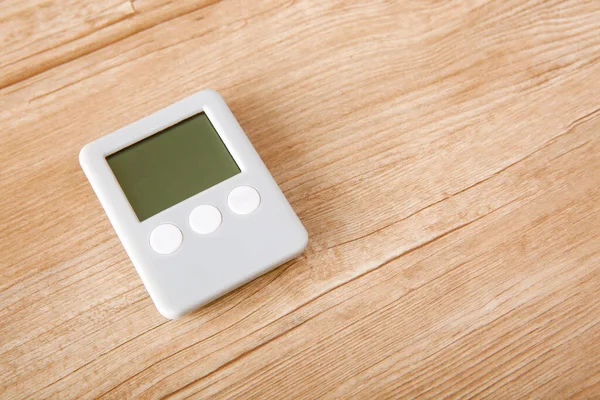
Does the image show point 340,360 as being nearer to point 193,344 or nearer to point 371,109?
point 193,344

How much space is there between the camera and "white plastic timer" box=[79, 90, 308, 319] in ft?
1.81

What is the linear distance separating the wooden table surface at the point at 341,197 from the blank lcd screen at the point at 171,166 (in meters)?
0.06

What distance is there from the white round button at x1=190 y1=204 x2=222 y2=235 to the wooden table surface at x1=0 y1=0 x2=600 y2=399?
0.07 meters

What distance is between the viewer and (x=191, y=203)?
0.58m

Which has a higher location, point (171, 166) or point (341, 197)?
point (171, 166)

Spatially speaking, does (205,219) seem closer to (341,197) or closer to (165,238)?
(165,238)

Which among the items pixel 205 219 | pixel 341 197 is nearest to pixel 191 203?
pixel 205 219

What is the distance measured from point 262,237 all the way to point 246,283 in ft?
0.18

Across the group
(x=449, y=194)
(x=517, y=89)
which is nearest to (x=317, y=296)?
(x=449, y=194)

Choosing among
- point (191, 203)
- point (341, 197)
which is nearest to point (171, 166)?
point (191, 203)

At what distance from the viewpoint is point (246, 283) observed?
584mm

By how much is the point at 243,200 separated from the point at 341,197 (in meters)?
0.11

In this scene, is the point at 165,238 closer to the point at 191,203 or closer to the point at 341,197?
the point at 191,203

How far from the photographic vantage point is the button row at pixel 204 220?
56 cm
